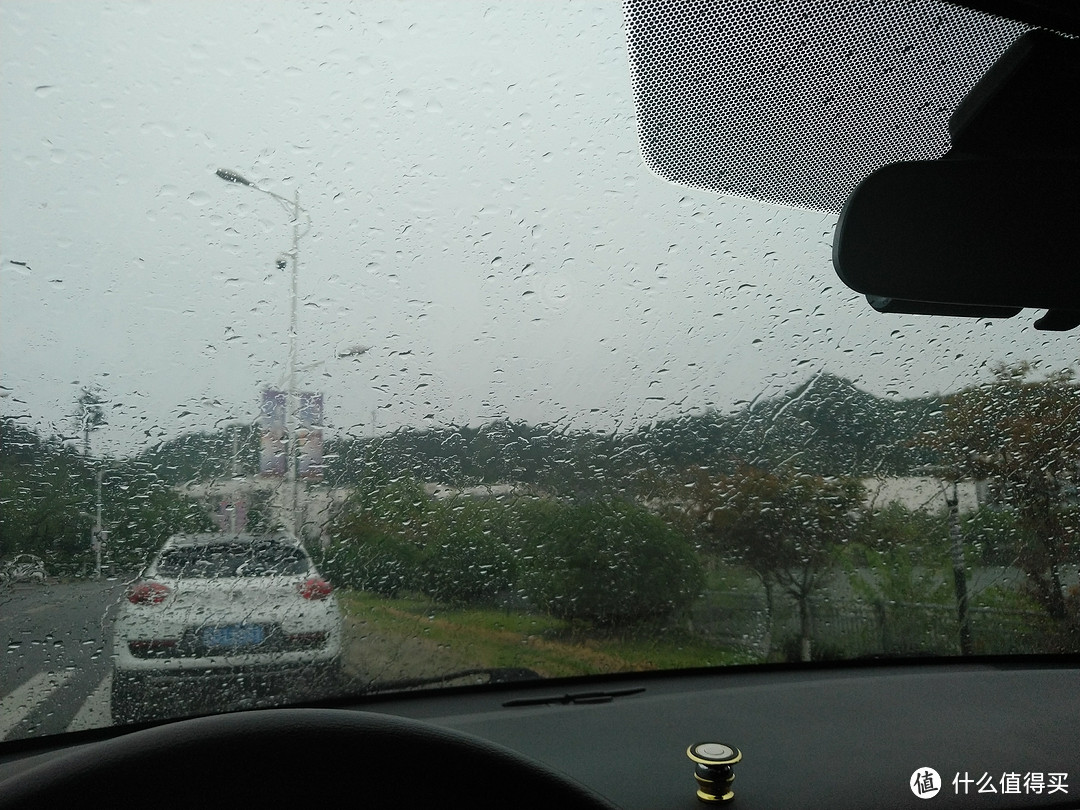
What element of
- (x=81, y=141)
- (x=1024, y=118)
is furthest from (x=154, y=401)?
(x=1024, y=118)

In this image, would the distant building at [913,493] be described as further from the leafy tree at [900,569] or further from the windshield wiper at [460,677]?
the windshield wiper at [460,677]

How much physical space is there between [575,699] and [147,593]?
1.80 metres

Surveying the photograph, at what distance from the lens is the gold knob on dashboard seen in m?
2.68

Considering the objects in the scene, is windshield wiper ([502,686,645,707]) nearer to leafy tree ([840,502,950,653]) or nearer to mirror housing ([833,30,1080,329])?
leafy tree ([840,502,950,653])

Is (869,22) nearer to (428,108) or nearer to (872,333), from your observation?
(428,108)

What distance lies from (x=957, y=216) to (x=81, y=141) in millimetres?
2832

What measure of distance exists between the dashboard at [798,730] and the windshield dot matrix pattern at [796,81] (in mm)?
2084

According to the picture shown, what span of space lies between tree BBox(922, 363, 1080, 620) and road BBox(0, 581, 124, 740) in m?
3.83

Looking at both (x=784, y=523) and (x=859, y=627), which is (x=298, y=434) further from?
(x=859, y=627)

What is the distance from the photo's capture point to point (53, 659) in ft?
8.84

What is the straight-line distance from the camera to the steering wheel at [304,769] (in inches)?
47.9

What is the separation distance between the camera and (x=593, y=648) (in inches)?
141

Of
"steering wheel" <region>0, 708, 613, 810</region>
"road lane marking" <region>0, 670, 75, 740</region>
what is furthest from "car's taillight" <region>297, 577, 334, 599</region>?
"steering wheel" <region>0, 708, 613, 810</region>

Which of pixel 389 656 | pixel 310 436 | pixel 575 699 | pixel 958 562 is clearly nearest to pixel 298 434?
pixel 310 436
